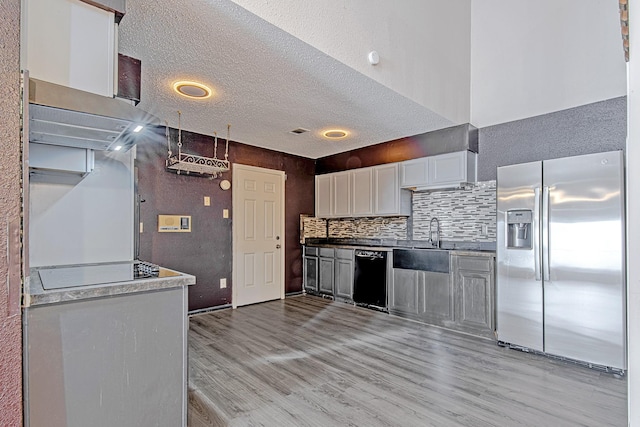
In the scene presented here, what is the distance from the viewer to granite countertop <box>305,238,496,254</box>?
4073 millimetres

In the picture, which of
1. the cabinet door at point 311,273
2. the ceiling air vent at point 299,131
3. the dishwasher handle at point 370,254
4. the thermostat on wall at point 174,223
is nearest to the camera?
the thermostat on wall at point 174,223

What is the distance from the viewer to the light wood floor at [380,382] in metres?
2.12

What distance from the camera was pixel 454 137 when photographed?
411 centimetres

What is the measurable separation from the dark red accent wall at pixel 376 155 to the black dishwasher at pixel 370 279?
134cm

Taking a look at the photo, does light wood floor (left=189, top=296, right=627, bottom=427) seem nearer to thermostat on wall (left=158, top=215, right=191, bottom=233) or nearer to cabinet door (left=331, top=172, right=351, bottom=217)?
thermostat on wall (left=158, top=215, right=191, bottom=233)

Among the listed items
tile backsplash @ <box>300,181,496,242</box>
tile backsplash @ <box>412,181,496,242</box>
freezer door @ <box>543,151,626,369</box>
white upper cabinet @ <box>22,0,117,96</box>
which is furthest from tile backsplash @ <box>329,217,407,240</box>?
white upper cabinet @ <box>22,0,117,96</box>

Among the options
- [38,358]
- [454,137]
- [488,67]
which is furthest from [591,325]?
[38,358]

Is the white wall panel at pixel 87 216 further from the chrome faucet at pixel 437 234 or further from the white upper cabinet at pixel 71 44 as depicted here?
the chrome faucet at pixel 437 234

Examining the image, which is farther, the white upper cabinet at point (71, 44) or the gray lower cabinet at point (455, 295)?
the gray lower cabinet at point (455, 295)

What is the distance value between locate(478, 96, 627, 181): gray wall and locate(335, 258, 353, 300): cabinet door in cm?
217

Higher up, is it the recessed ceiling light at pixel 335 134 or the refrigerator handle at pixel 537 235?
the recessed ceiling light at pixel 335 134

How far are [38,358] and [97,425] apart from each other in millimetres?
428

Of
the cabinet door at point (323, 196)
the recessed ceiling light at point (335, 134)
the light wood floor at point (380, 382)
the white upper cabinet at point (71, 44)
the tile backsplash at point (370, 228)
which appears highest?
the recessed ceiling light at point (335, 134)

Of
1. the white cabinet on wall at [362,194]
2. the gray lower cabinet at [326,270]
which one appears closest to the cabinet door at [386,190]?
the white cabinet on wall at [362,194]
